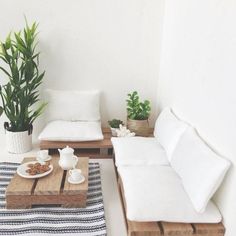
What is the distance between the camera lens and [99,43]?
9.32 ft

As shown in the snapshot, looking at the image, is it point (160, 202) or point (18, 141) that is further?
point (18, 141)

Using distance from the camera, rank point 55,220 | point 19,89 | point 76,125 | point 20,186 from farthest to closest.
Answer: point 76,125 → point 19,89 → point 20,186 → point 55,220

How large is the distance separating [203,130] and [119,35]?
1.46 m

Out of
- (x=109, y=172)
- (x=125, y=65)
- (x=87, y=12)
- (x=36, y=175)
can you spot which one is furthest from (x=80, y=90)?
(x=36, y=175)

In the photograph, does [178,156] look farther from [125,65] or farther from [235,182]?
[125,65]

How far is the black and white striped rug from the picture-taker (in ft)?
5.30

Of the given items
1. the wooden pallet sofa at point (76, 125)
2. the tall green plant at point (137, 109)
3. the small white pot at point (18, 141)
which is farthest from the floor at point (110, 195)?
the tall green plant at point (137, 109)

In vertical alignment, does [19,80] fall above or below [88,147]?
above

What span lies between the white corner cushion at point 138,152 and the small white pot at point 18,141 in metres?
0.84

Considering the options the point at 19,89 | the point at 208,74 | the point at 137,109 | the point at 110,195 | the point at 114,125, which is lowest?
the point at 110,195

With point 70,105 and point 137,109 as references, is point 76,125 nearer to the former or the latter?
point 70,105

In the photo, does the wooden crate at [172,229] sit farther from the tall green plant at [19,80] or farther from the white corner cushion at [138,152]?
the tall green plant at [19,80]

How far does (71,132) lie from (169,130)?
0.90 m

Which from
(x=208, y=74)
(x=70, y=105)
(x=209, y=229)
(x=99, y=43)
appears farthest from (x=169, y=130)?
(x=99, y=43)
